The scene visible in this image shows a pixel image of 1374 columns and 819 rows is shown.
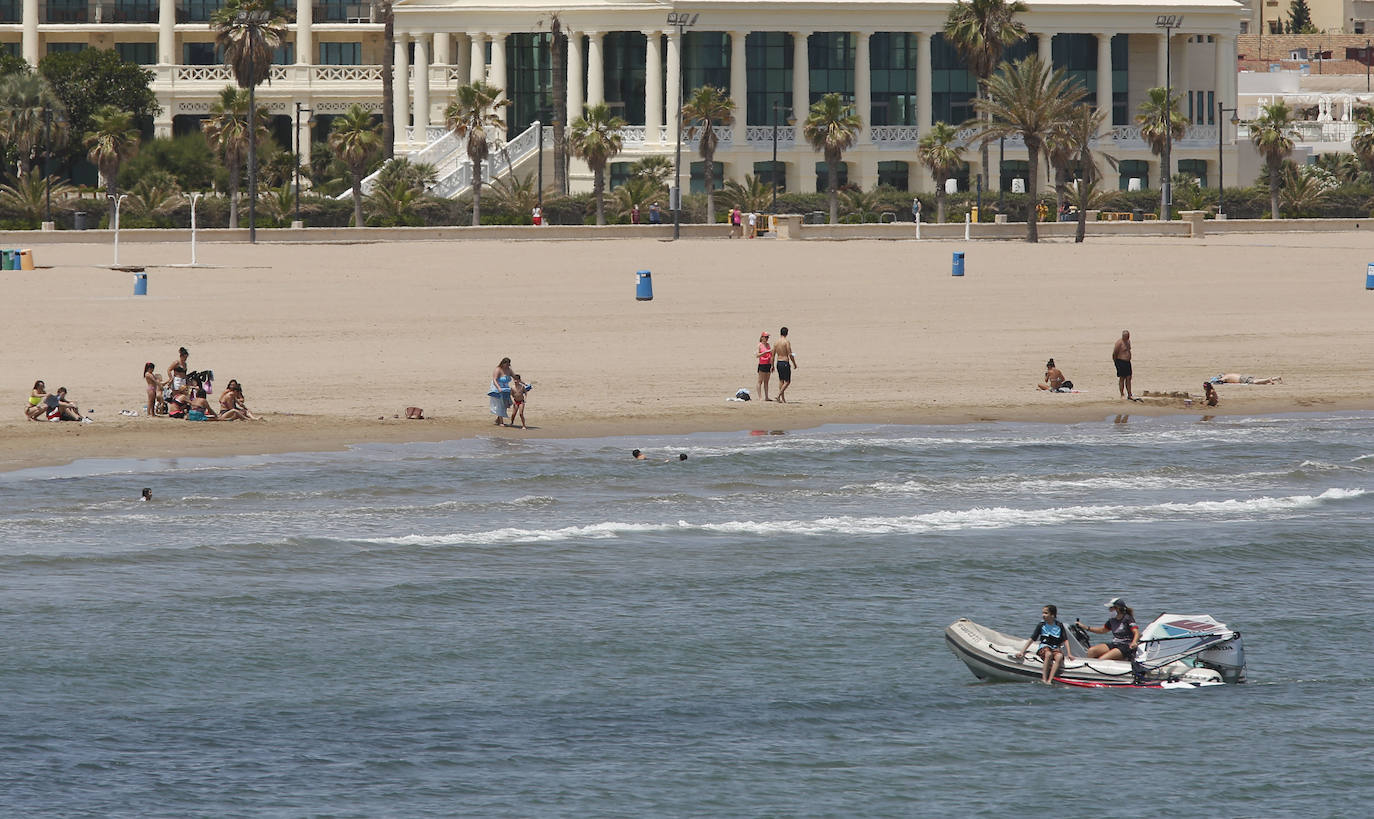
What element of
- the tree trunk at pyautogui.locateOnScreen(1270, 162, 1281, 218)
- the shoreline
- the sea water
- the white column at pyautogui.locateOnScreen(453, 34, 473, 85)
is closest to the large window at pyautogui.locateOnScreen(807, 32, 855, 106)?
the white column at pyautogui.locateOnScreen(453, 34, 473, 85)

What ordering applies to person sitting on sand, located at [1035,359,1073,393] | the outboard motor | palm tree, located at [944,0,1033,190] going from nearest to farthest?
the outboard motor → person sitting on sand, located at [1035,359,1073,393] → palm tree, located at [944,0,1033,190]

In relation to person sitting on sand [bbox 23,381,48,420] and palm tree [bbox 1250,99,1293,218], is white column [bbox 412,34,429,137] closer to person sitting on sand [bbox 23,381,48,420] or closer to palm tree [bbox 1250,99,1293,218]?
palm tree [bbox 1250,99,1293,218]

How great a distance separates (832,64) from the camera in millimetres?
106188

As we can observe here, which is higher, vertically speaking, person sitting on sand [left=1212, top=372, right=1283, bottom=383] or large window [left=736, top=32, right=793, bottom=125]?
large window [left=736, top=32, right=793, bottom=125]

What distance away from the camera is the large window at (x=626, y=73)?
10438cm

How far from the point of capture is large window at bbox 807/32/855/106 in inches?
4171

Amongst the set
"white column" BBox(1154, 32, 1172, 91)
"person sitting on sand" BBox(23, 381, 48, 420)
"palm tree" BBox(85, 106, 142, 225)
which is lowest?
"person sitting on sand" BBox(23, 381, 48, 420)

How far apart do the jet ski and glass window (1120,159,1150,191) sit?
8879 centimetres

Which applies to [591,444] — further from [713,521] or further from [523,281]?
[523,281]

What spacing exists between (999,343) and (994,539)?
1790 cm

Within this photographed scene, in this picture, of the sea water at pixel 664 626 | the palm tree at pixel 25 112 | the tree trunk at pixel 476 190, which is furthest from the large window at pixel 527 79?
the sea water at pixel 664 626

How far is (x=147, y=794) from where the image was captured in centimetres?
1838

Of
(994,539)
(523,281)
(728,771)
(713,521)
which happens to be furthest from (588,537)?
(523,281)

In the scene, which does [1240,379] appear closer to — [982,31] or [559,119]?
[982,31]
